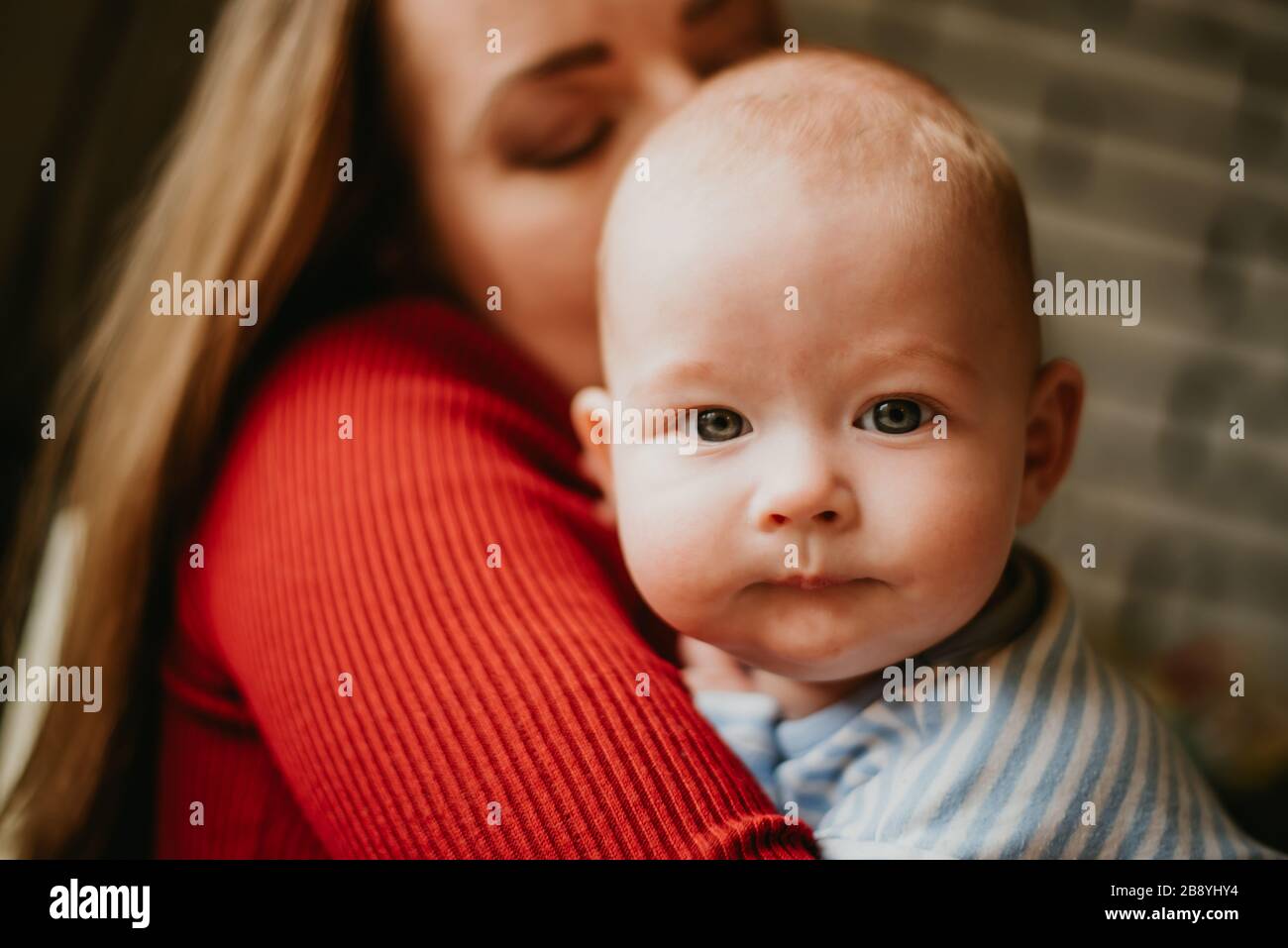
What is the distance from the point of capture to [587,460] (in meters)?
1.05

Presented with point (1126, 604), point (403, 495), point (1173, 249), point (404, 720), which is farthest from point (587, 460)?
point (1173, 249)

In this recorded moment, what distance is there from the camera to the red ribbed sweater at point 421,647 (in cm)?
74

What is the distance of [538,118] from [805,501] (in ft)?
1.57

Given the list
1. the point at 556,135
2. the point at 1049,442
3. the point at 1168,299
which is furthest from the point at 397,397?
the point at 1168,299

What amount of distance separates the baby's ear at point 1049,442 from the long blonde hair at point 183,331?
63cm

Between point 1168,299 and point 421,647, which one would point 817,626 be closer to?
point 421,647

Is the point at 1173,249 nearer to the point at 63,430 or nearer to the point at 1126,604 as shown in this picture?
the point at 1126,604

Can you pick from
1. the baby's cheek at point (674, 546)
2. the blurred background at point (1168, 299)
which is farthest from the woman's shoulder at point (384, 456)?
the blurred background at point (1168, 299)

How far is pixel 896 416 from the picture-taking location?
761 millimetres

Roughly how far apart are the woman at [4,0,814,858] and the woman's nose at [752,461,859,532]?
15 centimetres

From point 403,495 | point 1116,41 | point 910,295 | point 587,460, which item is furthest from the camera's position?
point 1116,41

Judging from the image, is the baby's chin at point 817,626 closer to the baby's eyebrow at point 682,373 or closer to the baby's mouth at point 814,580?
the baby's mouth at point 814,580

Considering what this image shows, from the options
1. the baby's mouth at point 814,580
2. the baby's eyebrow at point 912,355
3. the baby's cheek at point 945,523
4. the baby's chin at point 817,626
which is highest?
the baby's eyebrow at point 912,355
